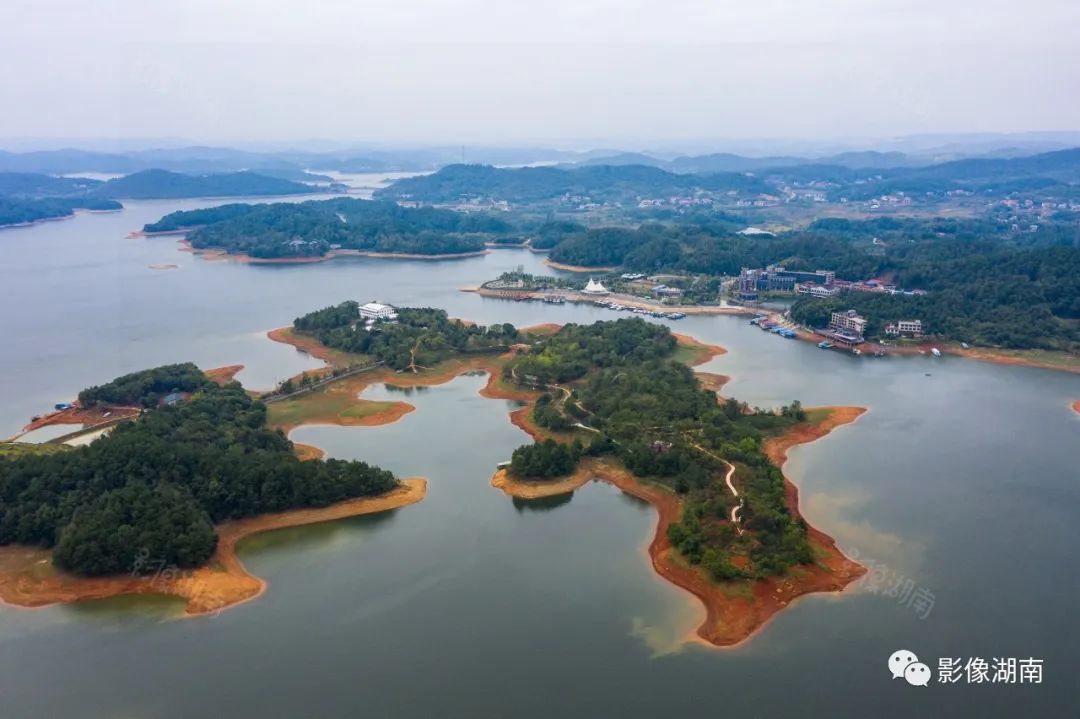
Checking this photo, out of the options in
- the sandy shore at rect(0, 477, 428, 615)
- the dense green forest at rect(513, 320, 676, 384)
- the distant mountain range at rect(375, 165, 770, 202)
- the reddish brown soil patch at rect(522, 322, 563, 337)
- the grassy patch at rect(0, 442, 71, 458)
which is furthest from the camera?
the distant mountain range at rect(375, 165, 770, 202)

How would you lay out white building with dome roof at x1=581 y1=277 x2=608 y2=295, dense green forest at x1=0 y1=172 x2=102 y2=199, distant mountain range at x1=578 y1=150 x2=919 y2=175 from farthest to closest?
distant mountain range at x1=578 y1=150 x2=919 y2=175 → dense green forest at x1=0 y1=172 x2=102 y2=199 → white building with dome roof at x1=581 y1=277 x2=608 y2=295

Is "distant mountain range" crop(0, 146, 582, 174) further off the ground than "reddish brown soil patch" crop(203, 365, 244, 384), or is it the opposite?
"distant mountain range" crop(0, 146, 582, 174)

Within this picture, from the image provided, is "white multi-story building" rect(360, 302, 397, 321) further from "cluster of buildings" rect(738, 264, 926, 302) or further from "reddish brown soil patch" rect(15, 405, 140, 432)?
"cluster of buildings" rect(738, 264, 926, 302)

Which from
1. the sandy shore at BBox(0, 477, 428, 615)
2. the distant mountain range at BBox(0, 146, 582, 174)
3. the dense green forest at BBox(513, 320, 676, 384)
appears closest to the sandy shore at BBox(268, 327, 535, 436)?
the dense green forest at BBox(513, 320, 676, 384)

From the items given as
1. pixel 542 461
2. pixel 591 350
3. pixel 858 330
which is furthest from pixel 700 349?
pixel 542 461

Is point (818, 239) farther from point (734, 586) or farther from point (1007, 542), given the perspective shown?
point (734, 586)

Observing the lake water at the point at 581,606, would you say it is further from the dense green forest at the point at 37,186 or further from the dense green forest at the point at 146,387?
the dense green forest at the point at 37,186

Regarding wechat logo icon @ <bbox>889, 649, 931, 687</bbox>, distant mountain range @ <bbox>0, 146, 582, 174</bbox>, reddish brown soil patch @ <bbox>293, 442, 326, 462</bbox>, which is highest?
distant mountain range @ <bbox>0, 146, 582, 174</bbox>

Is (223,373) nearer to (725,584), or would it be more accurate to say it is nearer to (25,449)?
(25,449)
